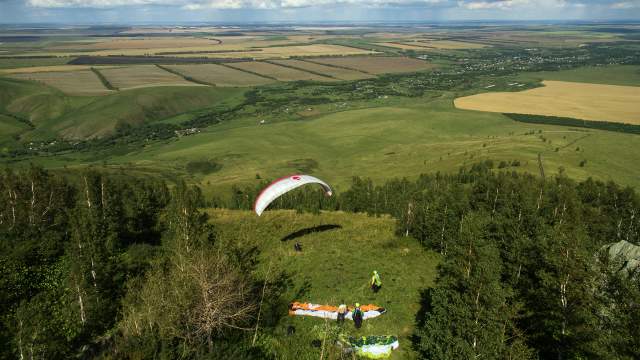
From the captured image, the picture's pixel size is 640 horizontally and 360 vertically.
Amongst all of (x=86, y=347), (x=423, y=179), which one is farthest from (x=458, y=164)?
(x=86, y=347)

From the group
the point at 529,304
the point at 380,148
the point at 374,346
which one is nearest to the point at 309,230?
the point at 374,346

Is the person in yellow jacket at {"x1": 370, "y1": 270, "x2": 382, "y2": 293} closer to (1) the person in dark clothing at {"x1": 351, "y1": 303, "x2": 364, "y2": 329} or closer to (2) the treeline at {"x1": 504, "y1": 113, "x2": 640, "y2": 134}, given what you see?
(1) the person in dark clothing at {"x1": 351, "y1": 303, "x2": 364, "y2": 329}

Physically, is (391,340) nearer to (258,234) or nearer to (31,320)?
(31,320)

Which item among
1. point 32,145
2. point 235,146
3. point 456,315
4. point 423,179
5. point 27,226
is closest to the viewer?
point 456,315

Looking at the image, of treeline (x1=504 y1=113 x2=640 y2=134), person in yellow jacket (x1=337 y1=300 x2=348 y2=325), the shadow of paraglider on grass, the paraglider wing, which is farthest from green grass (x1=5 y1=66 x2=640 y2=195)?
person in yellow jacket (x1=337 y1=300 x2=348 y2=325)

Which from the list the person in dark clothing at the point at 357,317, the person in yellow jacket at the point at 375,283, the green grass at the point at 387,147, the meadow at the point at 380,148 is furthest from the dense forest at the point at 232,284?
the green grass at the point at 387,147

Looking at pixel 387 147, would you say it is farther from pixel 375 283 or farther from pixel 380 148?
pixel 375 283
